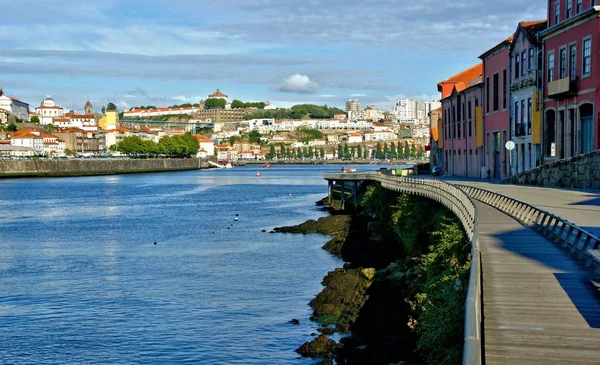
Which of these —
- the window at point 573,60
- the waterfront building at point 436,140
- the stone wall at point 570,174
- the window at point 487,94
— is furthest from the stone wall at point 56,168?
the window at point 573,60

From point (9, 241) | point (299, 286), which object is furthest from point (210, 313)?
point (9, 241)

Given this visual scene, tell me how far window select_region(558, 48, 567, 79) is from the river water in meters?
16.6

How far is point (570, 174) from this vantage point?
130ft

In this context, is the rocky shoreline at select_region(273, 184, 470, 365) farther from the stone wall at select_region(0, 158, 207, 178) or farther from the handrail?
the stone wall at select_region(0, 158, 207, 178)

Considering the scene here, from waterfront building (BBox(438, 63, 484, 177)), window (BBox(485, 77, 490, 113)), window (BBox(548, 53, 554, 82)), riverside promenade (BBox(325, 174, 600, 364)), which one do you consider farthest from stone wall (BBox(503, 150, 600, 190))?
waterfront building (BBox(438, 63, 484, 177))

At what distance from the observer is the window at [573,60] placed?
4203cm

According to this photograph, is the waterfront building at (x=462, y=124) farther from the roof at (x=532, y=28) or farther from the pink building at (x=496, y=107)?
the roof at (x=532, y=28)

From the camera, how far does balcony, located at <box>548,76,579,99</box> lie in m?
41.4

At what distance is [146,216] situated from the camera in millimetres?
73000

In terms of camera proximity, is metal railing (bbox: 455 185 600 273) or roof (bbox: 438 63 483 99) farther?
roof (bbox: 438 63 483 99)

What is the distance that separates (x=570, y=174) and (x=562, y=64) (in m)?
7.61

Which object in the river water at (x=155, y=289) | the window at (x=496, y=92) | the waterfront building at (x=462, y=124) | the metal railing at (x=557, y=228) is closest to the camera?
the metal railing at (x=557, y=228)

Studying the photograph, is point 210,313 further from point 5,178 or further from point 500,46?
point 5,178

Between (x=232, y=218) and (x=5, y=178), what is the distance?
104606 millimetres
